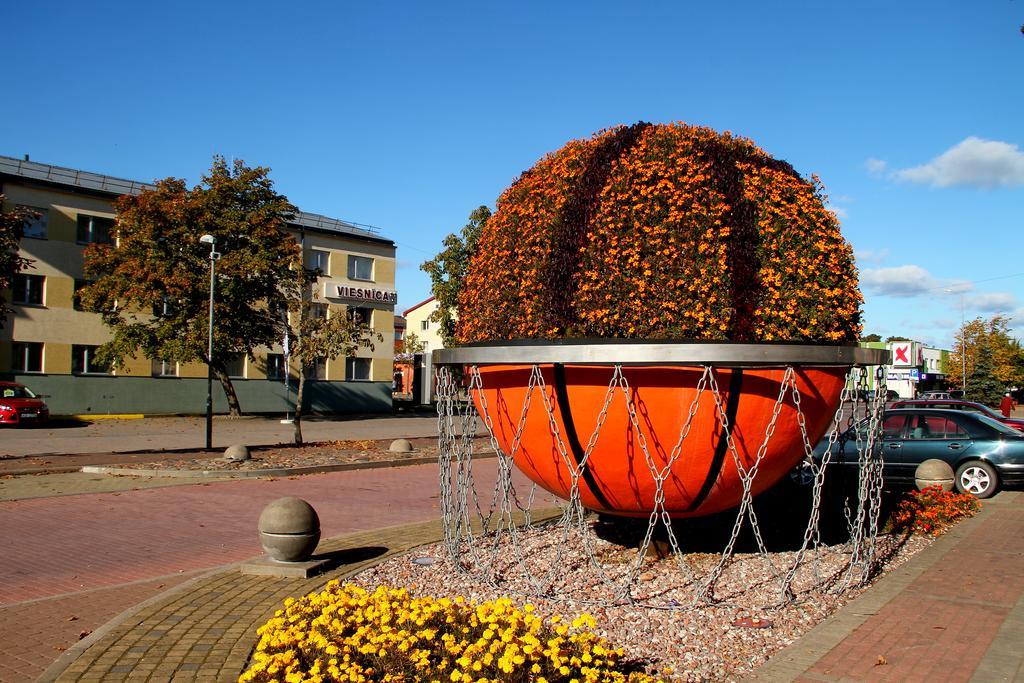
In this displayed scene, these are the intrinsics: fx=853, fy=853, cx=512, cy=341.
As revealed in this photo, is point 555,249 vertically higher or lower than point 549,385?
higher

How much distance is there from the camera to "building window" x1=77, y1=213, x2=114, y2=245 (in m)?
37.6

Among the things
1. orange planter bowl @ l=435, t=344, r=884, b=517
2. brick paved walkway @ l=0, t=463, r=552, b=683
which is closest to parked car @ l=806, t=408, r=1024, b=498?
brick paved walkway @ l=0, t=463, r=552, b=683

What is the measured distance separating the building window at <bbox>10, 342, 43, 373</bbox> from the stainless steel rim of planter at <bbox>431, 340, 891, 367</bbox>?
35751 millimetres

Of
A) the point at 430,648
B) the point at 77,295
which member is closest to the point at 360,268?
the point at 77,295

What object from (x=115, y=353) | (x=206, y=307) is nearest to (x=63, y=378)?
(x=115, y=353)

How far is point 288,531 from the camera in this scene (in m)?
7.84

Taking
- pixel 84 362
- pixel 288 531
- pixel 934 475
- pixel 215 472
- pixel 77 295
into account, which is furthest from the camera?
pixel 84 362

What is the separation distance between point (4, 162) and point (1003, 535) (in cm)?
4155

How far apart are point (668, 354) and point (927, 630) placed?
268cm

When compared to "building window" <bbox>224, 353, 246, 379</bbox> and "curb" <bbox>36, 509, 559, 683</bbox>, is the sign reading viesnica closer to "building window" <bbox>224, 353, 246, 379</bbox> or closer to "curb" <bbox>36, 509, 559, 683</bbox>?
"building window" <bbox>224, 353, 246, 379</bbox>

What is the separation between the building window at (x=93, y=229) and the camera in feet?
123

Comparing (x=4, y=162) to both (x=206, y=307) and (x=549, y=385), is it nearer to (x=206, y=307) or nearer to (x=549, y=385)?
(x=206, y=307)

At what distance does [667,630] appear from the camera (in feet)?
19.3

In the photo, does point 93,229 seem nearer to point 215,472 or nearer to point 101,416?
point 101,416
